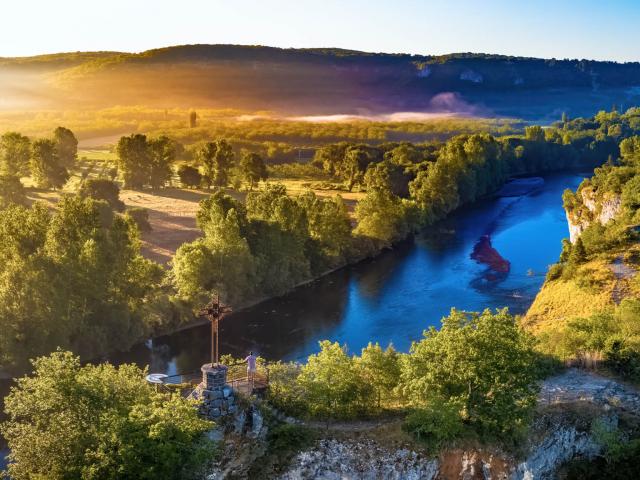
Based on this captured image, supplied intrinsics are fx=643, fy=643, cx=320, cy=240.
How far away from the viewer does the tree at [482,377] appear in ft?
87.9

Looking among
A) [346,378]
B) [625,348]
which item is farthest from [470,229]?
[346,378]

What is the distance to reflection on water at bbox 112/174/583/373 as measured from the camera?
180 feet

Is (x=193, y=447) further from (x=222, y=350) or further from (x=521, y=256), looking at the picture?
(x=521, y=256)

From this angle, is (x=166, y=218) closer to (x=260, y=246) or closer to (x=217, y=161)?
(x=217, y=161)

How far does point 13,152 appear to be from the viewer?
108 metres

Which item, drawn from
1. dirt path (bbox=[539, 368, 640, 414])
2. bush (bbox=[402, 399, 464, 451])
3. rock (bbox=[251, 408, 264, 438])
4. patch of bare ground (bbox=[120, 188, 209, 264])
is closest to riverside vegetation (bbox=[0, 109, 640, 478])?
bush (bbox=[402, 399, 464, 451])

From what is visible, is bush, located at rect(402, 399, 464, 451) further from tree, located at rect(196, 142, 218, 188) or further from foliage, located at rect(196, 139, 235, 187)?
tree, located at rect(196, 142, 218, 188)

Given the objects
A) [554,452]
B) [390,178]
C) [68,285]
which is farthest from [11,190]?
[554,452]

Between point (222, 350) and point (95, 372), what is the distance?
28.4 metres

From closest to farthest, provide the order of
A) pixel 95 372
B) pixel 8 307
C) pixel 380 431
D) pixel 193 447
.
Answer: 1. pixel 193 447
2. pixel 95 372
3. pixel 380 431
4. pixel 8 307

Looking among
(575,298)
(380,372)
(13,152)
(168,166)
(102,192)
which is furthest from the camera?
(168,166)

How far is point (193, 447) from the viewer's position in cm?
2364

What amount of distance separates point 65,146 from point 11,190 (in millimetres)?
35516

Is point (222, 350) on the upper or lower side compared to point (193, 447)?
lower
